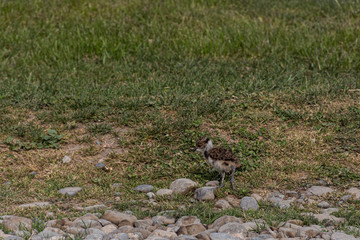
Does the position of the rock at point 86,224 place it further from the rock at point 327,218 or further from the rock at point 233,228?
the rock at point 327,218

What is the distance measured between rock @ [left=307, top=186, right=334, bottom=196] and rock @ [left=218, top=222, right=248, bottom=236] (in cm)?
181

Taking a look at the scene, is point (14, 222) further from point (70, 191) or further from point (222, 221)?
point (222, 221)

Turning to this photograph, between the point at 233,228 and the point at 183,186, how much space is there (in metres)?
1.58

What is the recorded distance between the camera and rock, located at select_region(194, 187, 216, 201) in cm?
571

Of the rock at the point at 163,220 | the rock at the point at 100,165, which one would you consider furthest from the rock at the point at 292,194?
the rock at the point at 100,165

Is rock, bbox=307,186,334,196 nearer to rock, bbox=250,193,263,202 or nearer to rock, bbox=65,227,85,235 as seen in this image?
rock, bbox=250,193,263,202

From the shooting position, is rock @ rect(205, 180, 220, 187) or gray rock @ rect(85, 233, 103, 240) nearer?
gray rock @ rect(85, 233, 103, 240)

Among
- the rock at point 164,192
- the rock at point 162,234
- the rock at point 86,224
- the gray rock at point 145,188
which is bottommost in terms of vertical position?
the gray rock at point 145,188

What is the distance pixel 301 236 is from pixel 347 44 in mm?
7736

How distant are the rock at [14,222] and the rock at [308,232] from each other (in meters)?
2.56

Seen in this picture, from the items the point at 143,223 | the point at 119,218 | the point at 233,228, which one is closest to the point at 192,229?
the point at 233,228

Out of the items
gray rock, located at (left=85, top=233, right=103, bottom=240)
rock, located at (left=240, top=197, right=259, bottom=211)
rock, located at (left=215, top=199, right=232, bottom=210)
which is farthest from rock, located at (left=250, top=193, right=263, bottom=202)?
gray rock, located at (left=85, top=233, right=103, bottom=240)

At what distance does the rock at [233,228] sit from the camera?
14.5ft

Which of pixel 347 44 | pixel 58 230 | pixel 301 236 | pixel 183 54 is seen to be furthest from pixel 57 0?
pixel 301 236
